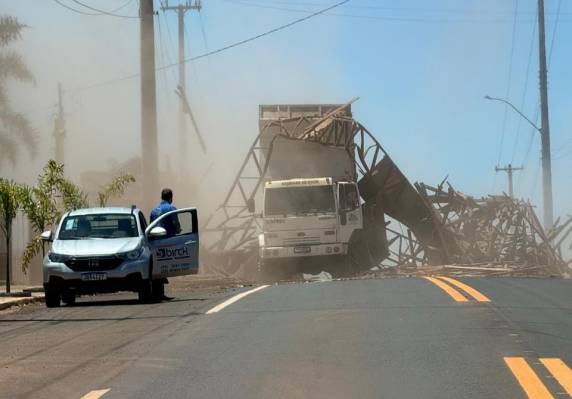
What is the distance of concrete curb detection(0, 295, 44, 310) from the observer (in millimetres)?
16734

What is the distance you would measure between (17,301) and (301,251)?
33.3 ft

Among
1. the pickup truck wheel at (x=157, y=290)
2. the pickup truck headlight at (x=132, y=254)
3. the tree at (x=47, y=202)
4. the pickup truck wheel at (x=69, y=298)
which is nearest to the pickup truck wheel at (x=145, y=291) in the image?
the pickup truck headlight at (x=132, y=254)

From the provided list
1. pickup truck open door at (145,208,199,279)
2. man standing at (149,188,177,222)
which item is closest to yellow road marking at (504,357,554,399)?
pickup truck open door at (145,208,199,279)

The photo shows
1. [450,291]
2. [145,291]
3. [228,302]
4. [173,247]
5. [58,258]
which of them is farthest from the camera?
[173,247]

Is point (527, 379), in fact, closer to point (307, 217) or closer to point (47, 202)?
point (47, 202)

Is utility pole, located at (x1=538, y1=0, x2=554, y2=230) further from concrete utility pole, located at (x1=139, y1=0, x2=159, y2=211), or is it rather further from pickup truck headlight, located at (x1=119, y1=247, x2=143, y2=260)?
pickup truck headlight, located at (x1=119, y1=247, x2=143, y2=260)

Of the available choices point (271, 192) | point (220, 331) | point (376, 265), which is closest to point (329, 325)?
point (220, 331)

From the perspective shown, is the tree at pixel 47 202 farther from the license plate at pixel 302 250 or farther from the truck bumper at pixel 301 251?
the license plate at pixel 302 250

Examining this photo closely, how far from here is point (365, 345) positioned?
9789 millimetres

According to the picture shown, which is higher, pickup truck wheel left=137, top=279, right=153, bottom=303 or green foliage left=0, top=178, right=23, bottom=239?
green foliage left=0, top=178, right=23, bottom=239

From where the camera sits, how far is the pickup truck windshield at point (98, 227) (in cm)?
1641

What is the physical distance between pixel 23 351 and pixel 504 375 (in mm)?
5296

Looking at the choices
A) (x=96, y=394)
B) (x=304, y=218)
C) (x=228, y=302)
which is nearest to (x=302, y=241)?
(x=304, y=218)

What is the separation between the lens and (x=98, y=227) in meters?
16.6
